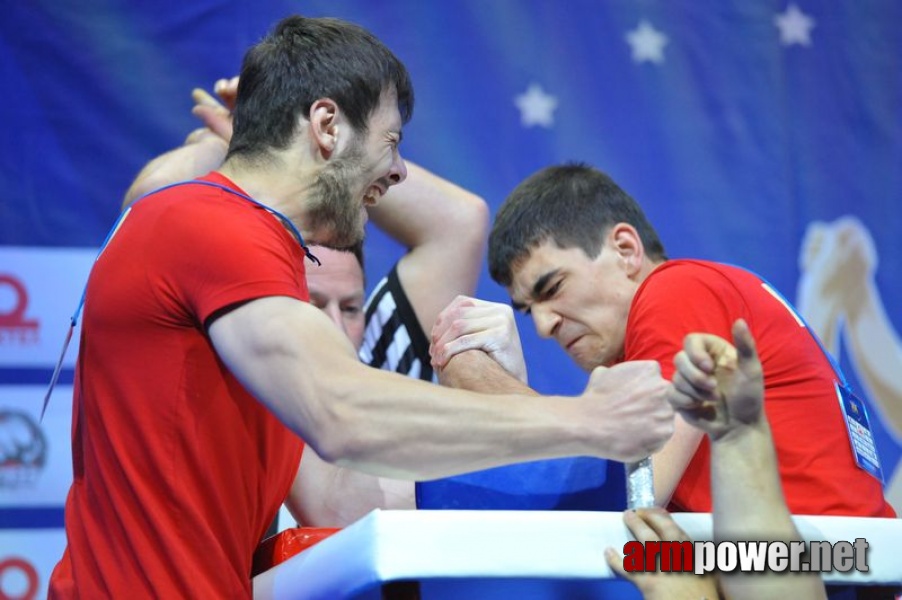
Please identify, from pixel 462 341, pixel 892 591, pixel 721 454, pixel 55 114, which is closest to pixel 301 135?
pixel 462 341

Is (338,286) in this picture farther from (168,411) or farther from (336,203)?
(168,411)

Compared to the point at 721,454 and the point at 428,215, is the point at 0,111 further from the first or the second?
the point at 721,454

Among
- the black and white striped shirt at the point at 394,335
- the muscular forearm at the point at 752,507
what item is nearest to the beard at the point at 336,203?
the muscular forearm at the point at 752,507

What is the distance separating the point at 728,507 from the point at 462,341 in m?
0.43

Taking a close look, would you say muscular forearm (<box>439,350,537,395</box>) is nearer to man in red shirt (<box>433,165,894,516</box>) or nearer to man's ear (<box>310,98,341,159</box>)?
man in red shirt (<box>433,165,894,516</box>)

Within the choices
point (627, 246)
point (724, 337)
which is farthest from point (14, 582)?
point (724, 337)

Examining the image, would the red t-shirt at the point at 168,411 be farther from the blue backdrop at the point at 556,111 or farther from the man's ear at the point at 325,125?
the blue backdrop at the point at 556,111

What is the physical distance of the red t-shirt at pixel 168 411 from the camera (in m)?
1.18

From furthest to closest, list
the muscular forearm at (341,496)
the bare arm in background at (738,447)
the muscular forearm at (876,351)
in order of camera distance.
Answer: the muscular forearm at (876,351) → the muscular forearm at (341,496) → the bare arm in background at (738,447)

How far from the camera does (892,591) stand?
3.77 ft

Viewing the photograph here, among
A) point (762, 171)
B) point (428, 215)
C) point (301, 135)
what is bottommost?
point (301, 135)

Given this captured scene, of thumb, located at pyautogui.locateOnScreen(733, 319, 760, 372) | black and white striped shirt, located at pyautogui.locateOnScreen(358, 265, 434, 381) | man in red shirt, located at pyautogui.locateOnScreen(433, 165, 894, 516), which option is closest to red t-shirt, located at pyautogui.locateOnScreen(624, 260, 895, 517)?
man in red shirt, located at pyautogui.locateOnScreen(433, 165, 894, 516)

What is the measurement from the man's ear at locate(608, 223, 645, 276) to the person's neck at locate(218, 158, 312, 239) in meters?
0.74

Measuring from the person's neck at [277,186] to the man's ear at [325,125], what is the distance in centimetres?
4
